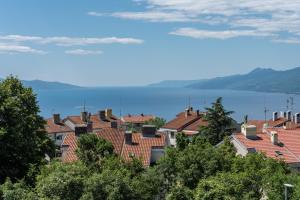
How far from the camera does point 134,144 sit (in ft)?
149

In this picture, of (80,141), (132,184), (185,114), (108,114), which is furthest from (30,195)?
(108,114)

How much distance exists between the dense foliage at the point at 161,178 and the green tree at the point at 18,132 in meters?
1.39

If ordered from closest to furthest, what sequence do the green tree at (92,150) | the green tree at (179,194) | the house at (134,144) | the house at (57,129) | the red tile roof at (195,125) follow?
the green tree at (179,194)
the green tree at (92,150)
the house at (134,144)
the red tile roof at (195,125)
the house at (57,129)

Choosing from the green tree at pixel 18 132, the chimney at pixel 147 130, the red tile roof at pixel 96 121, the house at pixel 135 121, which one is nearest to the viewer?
the green tree at pixel 18 132

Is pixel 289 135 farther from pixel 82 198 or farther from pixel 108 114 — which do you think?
pixel 108 114

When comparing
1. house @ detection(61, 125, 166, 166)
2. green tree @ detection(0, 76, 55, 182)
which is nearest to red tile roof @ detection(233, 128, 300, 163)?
house @ detection(61, 125, 166, 166)

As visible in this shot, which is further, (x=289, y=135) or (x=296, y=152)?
(x=289, y=135)


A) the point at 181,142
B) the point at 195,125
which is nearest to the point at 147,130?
the point at 181,142

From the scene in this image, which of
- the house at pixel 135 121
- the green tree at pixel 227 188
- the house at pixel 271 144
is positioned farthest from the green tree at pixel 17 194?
the house at pixel 135 121

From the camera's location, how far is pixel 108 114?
9075 centimetres

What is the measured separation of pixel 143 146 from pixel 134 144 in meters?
0.80

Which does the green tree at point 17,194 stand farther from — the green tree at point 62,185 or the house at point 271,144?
the house at point 271,144

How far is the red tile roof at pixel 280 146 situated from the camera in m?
45.7

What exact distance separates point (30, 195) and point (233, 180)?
1004 centimetres
